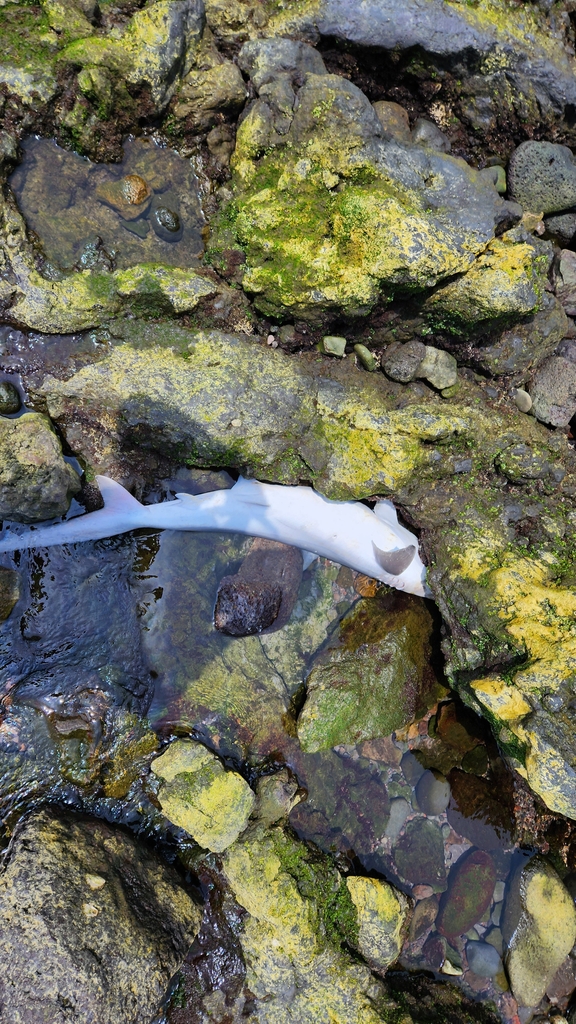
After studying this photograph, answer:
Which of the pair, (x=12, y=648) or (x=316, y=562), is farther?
(x=316, y=562)

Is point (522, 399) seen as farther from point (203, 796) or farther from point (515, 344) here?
point (203, 796)

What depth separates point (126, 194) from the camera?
4254mm

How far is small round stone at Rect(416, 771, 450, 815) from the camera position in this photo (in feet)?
16.0

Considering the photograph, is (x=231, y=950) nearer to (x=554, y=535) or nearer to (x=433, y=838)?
(x=433, y=838)

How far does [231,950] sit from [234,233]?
5797 mm

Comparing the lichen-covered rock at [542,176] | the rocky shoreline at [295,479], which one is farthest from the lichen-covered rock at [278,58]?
the lichen-covered rock at [542,176]

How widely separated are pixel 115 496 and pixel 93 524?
0.28 meters

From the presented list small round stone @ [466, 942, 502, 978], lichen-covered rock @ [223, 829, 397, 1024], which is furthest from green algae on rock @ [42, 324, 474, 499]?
small round stone @ [466, 942, 502, 978]

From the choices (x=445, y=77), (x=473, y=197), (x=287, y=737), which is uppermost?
(x=445, y=77)

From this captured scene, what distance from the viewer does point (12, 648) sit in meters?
4.32

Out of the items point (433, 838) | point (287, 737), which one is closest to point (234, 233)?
point (287, 737)

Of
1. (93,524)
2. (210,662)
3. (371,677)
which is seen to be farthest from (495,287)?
(210,662)

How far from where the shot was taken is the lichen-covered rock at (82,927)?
325cm

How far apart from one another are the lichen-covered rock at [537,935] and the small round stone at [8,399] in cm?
599
